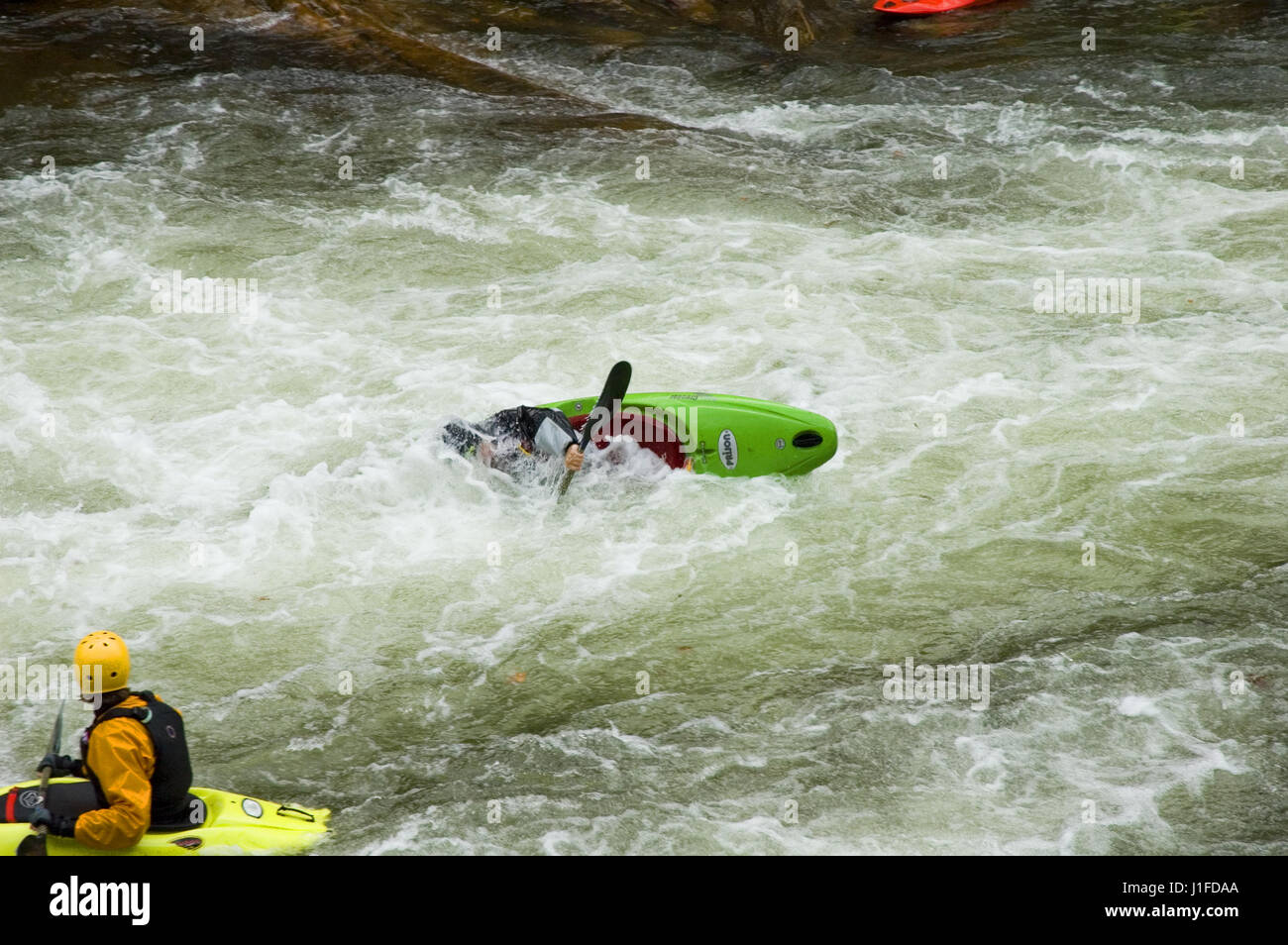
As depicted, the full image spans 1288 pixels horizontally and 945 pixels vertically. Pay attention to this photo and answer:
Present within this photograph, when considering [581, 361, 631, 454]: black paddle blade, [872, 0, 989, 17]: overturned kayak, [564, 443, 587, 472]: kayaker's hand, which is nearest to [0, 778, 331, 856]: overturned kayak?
[564, 443, 587, 472]: kayaker's hand

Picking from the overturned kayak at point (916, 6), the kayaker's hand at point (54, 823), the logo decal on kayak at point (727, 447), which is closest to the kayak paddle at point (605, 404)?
the logo decal on kayak at point (727, 447)

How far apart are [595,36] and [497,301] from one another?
23.0ft

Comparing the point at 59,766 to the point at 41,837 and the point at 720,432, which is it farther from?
the point at 720,432

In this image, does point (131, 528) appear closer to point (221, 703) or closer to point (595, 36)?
point (221, 703)

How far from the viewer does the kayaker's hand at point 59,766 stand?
14.4 feet

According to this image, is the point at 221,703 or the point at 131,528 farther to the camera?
the point at 131,528

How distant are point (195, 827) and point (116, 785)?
400 mm

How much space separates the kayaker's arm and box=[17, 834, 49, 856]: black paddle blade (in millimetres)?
185

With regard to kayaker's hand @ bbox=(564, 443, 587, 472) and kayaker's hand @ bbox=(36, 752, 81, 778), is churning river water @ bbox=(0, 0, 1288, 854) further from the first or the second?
kayaker's hand @ bbox=(36, 752, 81, 778)

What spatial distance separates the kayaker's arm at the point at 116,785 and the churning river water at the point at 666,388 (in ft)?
3.13

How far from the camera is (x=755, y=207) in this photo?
1220cm

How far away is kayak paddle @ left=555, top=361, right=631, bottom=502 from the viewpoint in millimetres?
7495
